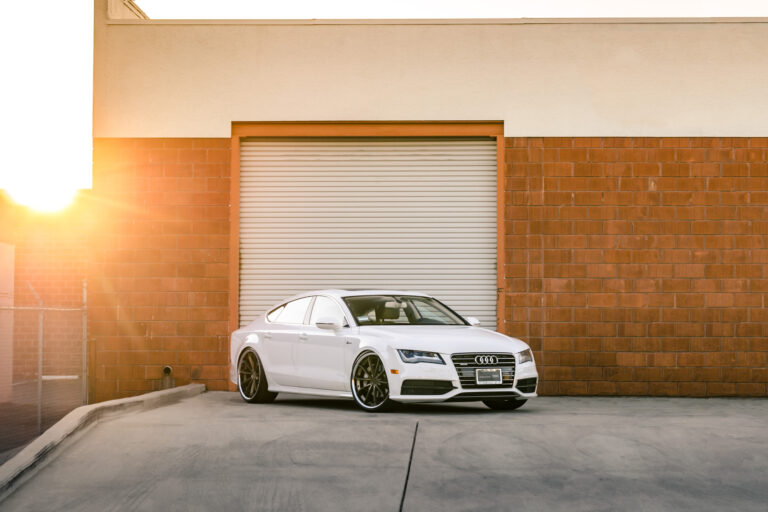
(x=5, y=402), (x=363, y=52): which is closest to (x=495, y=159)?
(x=363, y=52)

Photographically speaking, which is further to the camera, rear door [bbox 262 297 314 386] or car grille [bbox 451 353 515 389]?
rear door [bbox 262 297 314 386]

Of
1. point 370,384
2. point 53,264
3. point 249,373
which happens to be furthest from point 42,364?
point 370,384

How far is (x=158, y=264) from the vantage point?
60.1 ft

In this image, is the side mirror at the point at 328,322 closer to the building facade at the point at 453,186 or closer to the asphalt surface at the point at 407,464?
the asphalt surface at the point at 407,464

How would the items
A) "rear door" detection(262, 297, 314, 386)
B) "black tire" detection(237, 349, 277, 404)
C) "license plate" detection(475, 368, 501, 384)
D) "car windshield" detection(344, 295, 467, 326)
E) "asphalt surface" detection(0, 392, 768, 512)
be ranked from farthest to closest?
1. "black tire" detection(237, 349, 277, 404)
2. "rear door" detection(262, 297, 314, 386)
3. "car windshield" detection(344, 295, 467, 326)
4. "license plate" detection(475, 368, 501, 384)
5. "asphalt surface" detection(0, 392, 768, 512)

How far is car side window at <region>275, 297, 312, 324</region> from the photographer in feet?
47.8

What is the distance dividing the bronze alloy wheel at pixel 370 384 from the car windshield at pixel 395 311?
2.03 feet

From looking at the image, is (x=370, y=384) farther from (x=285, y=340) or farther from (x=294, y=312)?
(x=294, y=312)

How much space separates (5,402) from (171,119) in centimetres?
621

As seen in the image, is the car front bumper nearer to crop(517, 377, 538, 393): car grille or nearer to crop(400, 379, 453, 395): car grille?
crop(400, 379, 453, 395): car grille

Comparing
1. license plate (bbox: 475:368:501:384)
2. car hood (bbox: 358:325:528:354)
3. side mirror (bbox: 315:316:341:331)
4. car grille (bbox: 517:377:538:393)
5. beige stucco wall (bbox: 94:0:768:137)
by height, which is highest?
beige stucco wall (bbox: 94:0:768:137)

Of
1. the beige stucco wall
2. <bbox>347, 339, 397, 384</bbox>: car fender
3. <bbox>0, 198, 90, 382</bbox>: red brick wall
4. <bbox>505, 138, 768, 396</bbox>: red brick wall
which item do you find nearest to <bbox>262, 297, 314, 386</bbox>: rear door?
<bbox>347, 339, 397, 384</bbox>: car fender

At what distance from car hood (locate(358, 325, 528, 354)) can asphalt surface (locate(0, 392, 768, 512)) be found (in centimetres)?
78

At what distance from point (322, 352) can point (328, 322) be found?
548 mm
